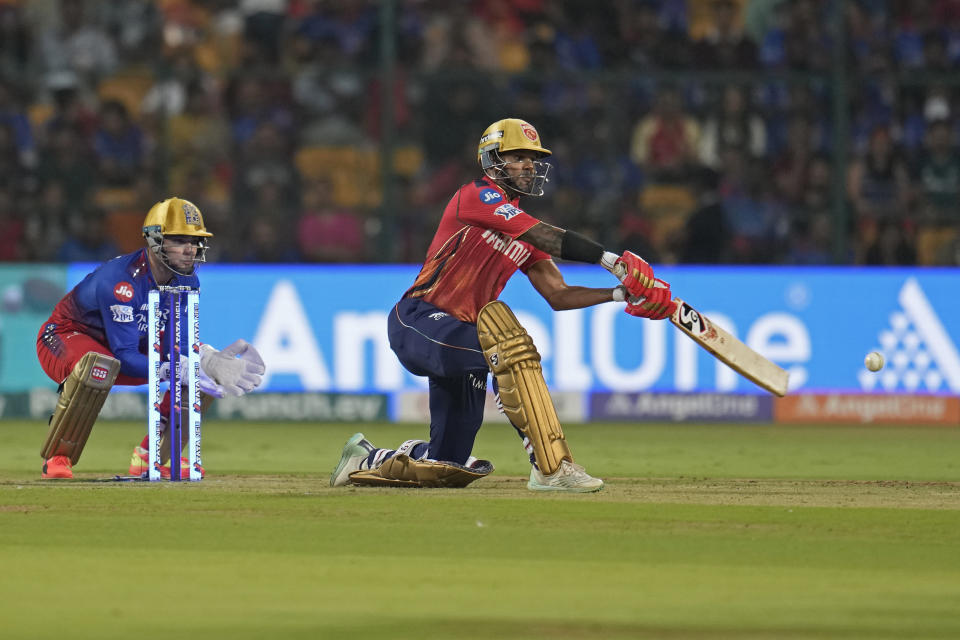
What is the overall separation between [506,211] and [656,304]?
3.13 ft

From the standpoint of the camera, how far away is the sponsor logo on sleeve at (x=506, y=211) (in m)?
9.51

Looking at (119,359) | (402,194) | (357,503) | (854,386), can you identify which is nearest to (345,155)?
(402,194)

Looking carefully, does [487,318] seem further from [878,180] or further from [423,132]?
[878,180]

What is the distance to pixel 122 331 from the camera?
10.3 m

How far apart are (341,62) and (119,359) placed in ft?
30.8

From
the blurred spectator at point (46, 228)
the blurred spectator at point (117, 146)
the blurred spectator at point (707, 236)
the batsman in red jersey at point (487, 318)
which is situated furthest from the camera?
the blurred spectator at point (117, 146)

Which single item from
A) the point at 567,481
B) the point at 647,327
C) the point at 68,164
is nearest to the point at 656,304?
the point at 567,481

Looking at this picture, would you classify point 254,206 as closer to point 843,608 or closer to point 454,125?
point 454,125

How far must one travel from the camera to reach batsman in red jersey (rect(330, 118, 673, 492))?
9.35m

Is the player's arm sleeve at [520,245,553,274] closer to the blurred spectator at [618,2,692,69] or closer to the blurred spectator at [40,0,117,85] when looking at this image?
the blurred spectator at [618,2,692,69]

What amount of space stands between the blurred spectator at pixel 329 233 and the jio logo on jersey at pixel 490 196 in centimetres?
809

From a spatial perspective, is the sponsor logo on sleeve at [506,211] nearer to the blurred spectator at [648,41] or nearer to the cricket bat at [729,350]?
the cricket bat at [729,350]

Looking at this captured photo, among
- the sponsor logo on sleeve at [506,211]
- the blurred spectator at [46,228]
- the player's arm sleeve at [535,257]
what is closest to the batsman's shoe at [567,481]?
the player's arm sleeve at [535,257]

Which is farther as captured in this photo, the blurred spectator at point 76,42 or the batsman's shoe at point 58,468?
the blurred spectator at point 76,42
